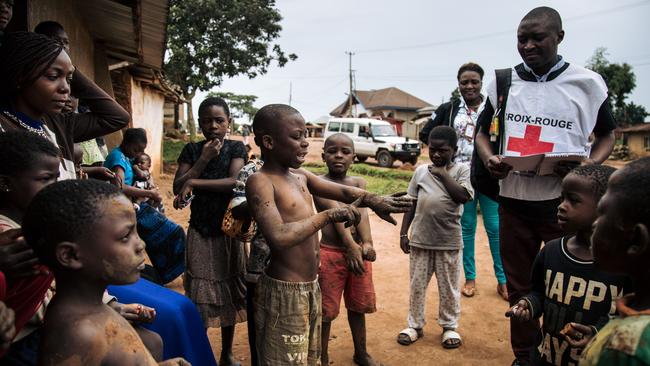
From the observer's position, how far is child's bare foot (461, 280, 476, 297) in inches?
187

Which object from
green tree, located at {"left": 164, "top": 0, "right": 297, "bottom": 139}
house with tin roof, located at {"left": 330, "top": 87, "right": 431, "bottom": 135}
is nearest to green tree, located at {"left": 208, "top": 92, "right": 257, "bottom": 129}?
house with tin roof, located at {"left": 330, "top": 87, "right": 431, "bottom": 135}

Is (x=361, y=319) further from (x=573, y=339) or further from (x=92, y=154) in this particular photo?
(x=92, y=154)

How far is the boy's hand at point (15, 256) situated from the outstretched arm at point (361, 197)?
1.39 m

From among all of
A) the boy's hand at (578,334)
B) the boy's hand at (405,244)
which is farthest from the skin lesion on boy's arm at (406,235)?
the boy's hand at (578,334)

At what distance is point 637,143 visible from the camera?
31031 millimetres

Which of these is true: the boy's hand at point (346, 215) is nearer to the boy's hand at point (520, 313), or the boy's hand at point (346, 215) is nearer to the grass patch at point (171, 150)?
the boy's hand at point (520, 313)

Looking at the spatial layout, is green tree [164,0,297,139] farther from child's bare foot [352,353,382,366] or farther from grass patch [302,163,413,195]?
child's bare foot [352,353,382,366]

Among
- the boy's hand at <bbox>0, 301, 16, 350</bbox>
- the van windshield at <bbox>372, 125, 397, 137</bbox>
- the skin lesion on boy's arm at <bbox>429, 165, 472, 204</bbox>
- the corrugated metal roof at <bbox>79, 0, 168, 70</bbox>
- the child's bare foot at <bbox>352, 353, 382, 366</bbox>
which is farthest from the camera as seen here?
the van windshield at <bbox>372, 125, 397, 137</bbox>

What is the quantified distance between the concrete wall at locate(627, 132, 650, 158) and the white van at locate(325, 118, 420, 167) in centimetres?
1956

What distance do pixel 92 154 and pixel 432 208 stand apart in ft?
9.58

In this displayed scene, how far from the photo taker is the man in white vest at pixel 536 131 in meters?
2.71

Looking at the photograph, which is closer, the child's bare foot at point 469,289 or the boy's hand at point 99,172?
the boy's hand at point 99,172

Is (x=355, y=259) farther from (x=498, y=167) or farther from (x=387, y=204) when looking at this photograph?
(x=498, y=167)

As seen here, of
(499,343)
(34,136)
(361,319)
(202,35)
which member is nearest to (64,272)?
(34,136)
